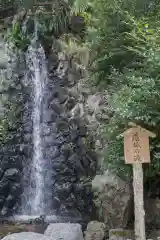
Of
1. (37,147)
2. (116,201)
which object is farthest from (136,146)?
(37,147)

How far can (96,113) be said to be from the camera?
22.7 feet

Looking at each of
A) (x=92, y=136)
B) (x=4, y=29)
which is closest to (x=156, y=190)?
(x=92, y=136)

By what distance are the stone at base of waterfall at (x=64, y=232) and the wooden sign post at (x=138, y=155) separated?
81 centimetres

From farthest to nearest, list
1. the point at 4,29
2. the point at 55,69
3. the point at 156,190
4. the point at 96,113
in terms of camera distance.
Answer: the point at 4,29 < the point at 55,69 < the point at 96,113 < the point at 156,190

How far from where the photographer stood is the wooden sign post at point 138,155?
13.9 ft

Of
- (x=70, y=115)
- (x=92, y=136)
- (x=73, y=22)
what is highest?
(x=73, y=22)

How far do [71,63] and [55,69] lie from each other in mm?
677

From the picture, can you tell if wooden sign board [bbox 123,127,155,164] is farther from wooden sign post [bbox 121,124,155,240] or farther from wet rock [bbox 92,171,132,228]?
wet rock [bbox 92,171,132,228]

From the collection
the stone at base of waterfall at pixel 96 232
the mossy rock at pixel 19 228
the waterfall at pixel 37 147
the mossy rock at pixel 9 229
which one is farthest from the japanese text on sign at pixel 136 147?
the waterfall at pixel 37 147

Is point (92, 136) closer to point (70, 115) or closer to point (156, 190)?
point (70, 115)

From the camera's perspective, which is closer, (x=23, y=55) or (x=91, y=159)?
(x=91, y=159)

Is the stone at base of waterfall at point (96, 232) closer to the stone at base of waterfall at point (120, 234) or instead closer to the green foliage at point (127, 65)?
the stone at base of waterfall at point (120, 234)

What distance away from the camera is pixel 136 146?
4262mm

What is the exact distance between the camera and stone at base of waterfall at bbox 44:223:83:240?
4.38m
